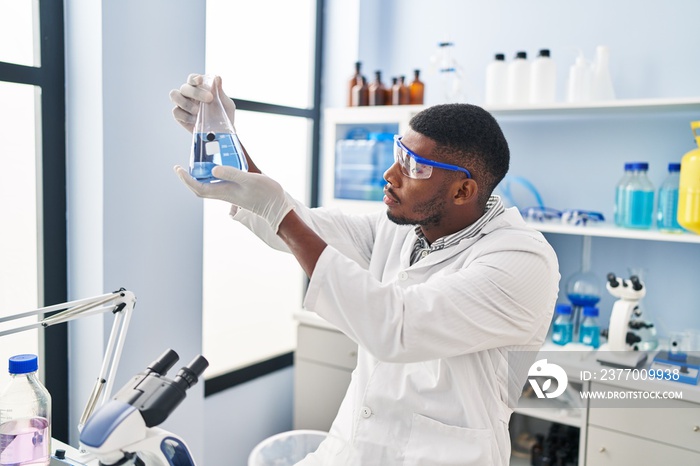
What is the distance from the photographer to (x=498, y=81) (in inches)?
98.2

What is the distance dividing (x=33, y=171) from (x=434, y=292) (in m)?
1.38

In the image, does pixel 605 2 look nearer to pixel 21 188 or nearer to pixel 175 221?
pixel 175 221

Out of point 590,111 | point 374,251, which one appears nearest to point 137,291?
point 374,251

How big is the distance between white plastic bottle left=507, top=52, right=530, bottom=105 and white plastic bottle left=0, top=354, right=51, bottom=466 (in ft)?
6.41

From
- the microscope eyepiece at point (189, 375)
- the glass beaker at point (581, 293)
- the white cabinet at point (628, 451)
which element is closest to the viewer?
the microscope eyepiece at point (189, 375)

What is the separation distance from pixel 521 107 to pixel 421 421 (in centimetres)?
147

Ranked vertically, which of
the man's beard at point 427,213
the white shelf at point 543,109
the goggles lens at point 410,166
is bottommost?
the man's beard at point 427,213

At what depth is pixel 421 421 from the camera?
132 cm

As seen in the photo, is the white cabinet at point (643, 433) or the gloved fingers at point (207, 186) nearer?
the gloved fingers at point (207, 186)

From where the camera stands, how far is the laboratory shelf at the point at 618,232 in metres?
2.08

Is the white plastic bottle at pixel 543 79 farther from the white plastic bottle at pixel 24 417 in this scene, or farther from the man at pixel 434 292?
the white plastic bottle at pixel 24 417

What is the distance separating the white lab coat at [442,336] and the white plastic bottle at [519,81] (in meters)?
1.14

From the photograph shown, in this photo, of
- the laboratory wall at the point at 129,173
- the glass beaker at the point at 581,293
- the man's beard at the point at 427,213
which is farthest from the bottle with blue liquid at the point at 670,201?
the laboratory wall at the point at 129,173

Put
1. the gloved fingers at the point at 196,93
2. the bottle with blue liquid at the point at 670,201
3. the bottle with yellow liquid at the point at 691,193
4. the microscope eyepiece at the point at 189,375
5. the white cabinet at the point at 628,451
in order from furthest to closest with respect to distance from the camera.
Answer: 1. the bottle with blue liquid at the point at 670,201
2. the bottle with yellow liquid at the point at 691,193
3. the white cabinet at the point at 628,451
4. the gloved fingers at the point at 196,93
5. the microscope eyepiece at the point at 189,375
